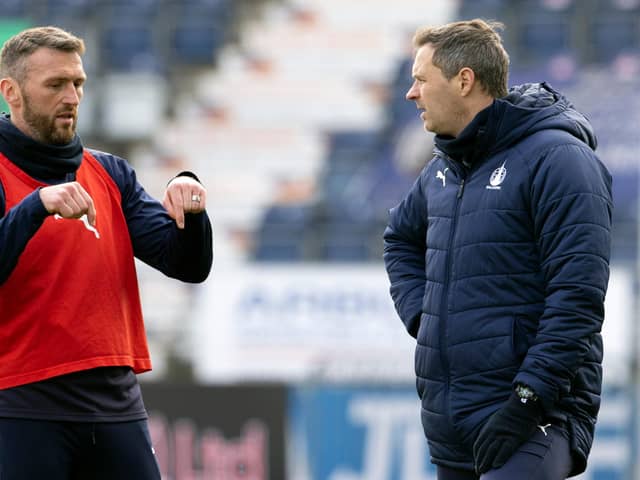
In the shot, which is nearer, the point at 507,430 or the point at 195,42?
the point at 507,430

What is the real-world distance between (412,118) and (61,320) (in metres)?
6.77

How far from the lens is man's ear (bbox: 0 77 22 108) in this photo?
294cm

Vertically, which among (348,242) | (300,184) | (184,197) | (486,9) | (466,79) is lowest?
(348,242)

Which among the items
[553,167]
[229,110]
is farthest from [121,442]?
[229,110]

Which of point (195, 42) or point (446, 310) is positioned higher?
point (195, 42)

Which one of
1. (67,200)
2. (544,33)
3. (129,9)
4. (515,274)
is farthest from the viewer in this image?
(129,9)

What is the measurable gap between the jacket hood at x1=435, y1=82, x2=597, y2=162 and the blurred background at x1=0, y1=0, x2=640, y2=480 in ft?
16.2

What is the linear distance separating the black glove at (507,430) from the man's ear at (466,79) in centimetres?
70

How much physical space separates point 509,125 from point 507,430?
0.68 meters

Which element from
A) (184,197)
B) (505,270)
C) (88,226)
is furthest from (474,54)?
(88,226)

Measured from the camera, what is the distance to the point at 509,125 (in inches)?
113

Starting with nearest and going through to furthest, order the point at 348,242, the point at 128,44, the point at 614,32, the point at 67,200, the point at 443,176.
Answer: the point at 67,200, the point at 443,176, the point at 348,242, the point at 614,32, the point at 128,44

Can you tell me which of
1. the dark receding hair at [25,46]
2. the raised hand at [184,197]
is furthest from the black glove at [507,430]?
the dark receding hair at [25,46]

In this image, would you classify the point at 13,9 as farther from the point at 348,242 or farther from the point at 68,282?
the point at 68,282
